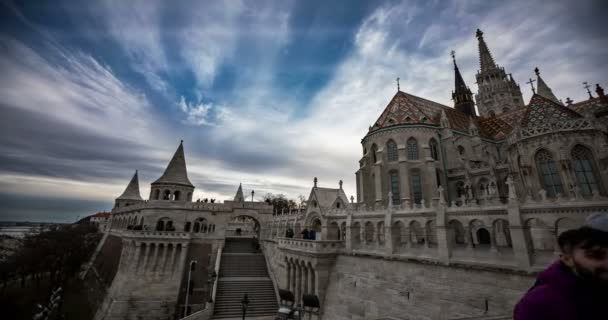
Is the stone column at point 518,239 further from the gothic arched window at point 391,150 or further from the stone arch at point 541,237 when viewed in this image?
the gothic arched window at point 391,150

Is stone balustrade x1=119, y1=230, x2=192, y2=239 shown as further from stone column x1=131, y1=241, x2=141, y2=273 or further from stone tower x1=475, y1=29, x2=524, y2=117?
stone tower x1=475, y1=29, x2=524, y2=117

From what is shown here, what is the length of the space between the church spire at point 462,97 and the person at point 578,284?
47.0m

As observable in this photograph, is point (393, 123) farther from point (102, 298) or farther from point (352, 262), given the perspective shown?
point (102, 298)

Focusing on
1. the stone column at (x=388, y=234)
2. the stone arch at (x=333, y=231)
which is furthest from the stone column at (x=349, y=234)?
the stone column at (x=388, y=234)

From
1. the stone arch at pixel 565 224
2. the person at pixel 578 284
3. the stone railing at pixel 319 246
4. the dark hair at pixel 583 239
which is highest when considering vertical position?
the stone arch at pixel 565 224

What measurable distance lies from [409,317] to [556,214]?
9.67 meters

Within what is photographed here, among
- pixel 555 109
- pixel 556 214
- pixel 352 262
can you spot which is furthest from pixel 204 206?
pixel 555 109

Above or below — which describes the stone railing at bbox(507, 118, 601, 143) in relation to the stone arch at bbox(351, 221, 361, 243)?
above

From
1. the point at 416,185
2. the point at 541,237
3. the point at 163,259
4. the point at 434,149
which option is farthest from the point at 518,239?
the point at 163,259

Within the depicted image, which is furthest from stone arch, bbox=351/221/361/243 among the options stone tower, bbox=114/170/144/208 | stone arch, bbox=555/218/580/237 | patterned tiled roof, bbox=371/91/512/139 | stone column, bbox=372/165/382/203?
stone tower, bbox=114/170/144/208

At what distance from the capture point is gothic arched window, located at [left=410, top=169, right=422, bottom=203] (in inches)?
1080

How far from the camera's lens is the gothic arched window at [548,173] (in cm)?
1933

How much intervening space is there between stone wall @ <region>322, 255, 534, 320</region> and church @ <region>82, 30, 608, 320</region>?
0.07 metres

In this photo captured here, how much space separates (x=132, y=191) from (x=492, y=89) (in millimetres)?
84331
